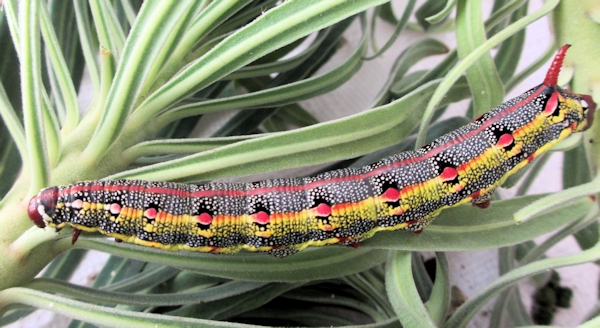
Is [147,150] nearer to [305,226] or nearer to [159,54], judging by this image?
[159,54]

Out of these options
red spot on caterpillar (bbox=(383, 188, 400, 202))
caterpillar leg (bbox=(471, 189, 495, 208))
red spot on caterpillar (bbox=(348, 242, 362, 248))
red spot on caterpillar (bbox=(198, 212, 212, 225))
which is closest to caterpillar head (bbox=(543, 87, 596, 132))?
caterpillar leg (bbox=(471, 189, 495, 208))

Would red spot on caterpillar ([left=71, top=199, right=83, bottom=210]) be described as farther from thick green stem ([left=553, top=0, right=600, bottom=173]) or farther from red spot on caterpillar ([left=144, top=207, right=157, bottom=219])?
thick green stem ([left=553, top=0, right=600, bottom=173])

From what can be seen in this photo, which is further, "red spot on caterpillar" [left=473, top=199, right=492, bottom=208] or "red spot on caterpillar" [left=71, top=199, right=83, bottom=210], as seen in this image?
"red spot on caterpillar" [left=473, top=199, right=492, bottom=208]

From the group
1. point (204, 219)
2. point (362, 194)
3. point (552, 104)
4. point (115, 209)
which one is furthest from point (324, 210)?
point (552, 104)

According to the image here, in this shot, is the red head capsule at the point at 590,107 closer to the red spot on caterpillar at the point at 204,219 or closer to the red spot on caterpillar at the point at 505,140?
the red spot on caterpillar at the point at 505,140

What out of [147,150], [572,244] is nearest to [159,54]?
[147,150]

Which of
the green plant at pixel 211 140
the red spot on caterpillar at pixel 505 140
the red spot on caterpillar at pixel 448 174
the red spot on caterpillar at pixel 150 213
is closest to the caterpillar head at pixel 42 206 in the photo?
the green plant at pixel 211 140
